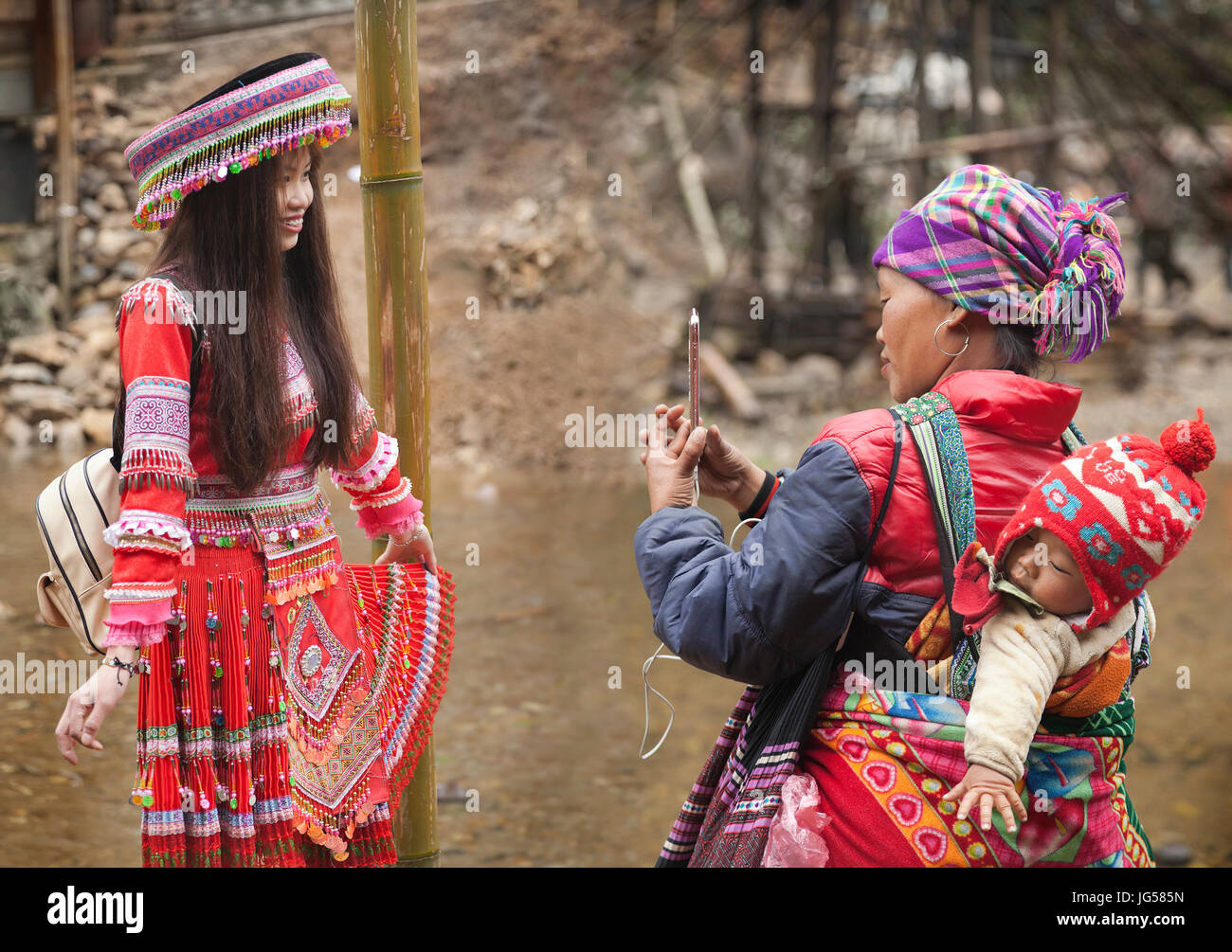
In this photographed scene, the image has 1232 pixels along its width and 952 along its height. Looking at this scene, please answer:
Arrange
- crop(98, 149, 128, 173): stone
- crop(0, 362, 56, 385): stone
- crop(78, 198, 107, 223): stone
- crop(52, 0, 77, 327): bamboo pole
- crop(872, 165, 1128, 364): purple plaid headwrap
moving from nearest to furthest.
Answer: crop(872, 165, 1128, 364): purple plaid headwrap → crop(0, 362, 56, 385): stone → crop(52, 0, 77, 327): bamboo pole → crop(78, 198, 107, 223): stone → crop(98, 149, 128, 173): stone

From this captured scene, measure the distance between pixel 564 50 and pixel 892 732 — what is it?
39.2ft

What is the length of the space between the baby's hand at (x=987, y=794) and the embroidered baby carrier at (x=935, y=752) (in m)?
0.08

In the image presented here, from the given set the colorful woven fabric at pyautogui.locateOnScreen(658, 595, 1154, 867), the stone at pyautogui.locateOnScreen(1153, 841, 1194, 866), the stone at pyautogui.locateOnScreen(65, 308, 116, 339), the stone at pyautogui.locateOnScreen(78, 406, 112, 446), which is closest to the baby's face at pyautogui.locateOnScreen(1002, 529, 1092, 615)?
the colorful woven fabric at pyautogui.locateOnScreen(658, 595, 1154, 867)

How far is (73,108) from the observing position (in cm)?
1007

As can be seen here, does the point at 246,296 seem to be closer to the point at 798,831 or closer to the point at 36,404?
the point at 798,831

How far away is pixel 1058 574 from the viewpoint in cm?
170

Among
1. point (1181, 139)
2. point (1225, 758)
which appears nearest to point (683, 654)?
point (1225, 758)

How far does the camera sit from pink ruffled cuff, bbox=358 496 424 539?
235 centimetres

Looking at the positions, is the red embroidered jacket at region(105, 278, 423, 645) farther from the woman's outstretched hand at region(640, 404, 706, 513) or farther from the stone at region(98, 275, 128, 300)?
the stone at region(98, 275, 128, 300)

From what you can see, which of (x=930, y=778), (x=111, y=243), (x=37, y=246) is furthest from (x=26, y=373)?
(x=930, y=778)

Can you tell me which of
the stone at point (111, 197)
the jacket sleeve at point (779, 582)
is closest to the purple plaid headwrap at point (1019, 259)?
the jacket sleeve at point (779, 582)

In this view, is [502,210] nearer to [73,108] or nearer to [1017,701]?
[73,108]

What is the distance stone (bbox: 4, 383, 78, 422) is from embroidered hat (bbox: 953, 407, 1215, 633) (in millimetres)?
8496

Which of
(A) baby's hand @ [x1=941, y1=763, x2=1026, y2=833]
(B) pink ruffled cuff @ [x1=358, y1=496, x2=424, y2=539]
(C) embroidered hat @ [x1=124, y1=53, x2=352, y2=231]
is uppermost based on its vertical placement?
(C) embroidered hat @ [x1=124, y1=53, x2=352, y2=231]
